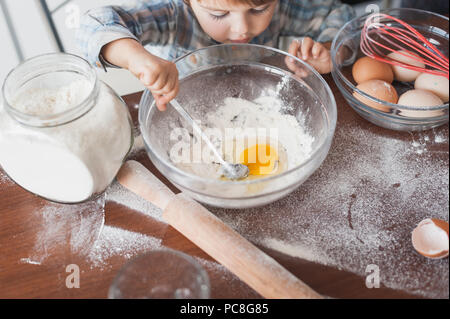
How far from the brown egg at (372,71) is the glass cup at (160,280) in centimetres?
61

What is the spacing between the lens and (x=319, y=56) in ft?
3.26

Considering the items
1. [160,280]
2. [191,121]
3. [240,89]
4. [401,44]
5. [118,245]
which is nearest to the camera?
[160,280]

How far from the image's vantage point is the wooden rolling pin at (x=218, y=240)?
636 mm

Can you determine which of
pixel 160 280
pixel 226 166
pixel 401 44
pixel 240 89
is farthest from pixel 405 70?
pixel 160 280

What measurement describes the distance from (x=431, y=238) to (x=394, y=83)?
1.38 ft

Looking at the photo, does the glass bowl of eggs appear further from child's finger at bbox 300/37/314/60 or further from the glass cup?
the glass cup

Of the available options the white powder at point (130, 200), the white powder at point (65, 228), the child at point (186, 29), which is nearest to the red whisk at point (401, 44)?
the child at point (186, 29)

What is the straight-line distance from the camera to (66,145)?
2.15 feet

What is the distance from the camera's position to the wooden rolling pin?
64 cm

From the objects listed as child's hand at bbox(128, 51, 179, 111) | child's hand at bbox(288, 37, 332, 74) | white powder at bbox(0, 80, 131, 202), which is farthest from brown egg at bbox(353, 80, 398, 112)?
white powder at bbox(0, 80, 131, 202)

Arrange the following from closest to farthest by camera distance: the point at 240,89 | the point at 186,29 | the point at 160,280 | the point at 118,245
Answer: the point at 160,280 < the point at 118,245 < the point at 240,89 < the point at 186,29

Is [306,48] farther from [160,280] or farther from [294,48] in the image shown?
[160,280]
